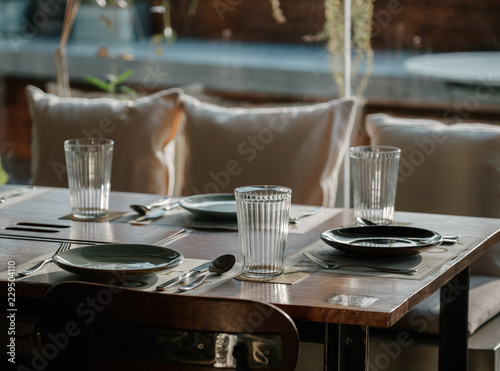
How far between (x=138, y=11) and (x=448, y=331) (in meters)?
2.24

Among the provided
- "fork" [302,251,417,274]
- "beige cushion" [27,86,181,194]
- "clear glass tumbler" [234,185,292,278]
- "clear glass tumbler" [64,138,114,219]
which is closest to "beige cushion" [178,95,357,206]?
"beige cushion" [27,86,181,194]

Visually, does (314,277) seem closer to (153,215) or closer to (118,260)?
(118,260)

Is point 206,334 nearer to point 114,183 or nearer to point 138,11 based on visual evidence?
point 114,183

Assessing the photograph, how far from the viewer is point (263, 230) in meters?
1.56

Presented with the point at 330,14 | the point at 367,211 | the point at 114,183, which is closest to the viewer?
the point at 367,211

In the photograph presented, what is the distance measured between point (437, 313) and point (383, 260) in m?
0.67


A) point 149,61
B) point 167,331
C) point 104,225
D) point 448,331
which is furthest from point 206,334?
point 149,61

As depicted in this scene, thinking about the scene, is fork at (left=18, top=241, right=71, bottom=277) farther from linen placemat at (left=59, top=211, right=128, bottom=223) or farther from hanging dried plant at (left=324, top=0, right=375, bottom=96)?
hanging dried plant at (left=324, top=0, right=375, bottom=96)

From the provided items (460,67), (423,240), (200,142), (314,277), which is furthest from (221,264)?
(460,67)

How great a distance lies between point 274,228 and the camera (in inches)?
61.6

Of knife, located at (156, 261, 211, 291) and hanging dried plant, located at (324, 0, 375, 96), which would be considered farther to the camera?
hanging dried plant, located at (324, 0, 375, 96)

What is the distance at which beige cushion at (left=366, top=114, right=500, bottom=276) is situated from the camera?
8.46ft

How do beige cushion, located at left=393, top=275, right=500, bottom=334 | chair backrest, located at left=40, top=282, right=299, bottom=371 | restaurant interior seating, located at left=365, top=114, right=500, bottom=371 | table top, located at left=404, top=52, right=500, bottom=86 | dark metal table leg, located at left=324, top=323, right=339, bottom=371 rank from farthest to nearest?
table top, located at left=404, top=52, right=500, bottom=86 → restaurant interior seating, located at left=365, top=114, right=500, bottom=371 → beige cushion, located at left=393, top=275, right=500, bottom=334 → dark metal table leg, located at left=324, top=323, right=339, bottom=371 → chair backrest, located at left=40, top=282, right=299, bottom=371

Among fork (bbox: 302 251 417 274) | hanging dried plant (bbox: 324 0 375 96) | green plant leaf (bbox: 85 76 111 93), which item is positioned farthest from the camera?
green plant leaf (bbox: 85 76 111 93)
